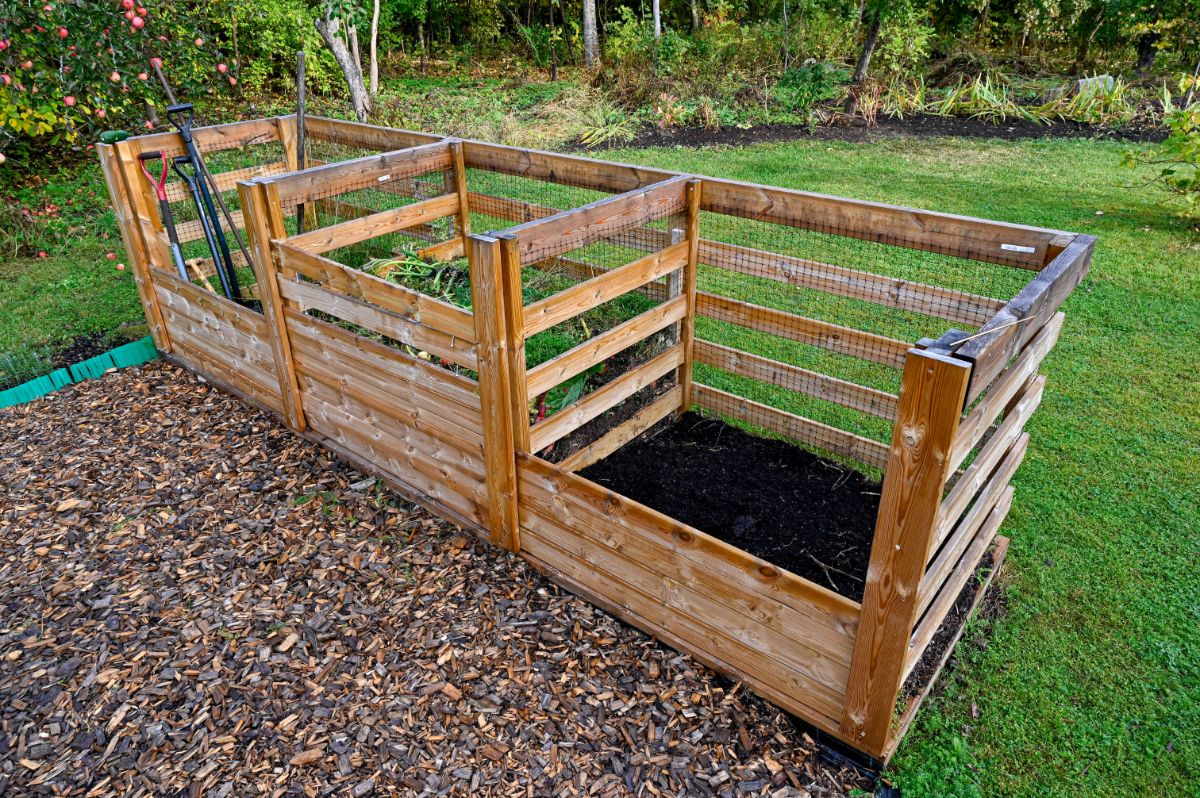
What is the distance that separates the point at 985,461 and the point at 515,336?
1.83 meters

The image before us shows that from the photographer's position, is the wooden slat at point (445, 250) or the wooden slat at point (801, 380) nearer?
the wooden slat at point (801, 380)

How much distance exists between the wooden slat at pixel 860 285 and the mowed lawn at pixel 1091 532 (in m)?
1.19

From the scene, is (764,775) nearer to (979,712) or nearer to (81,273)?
(979,712)

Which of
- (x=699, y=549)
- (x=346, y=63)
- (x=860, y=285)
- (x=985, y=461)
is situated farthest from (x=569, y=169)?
(x=346, y=63)

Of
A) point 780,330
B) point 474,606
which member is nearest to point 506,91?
point 780,330

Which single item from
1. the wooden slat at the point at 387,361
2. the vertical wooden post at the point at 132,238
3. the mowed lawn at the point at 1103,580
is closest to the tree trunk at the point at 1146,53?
the mowed lawn at the point at 1103,580

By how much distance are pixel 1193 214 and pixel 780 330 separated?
5884 mm

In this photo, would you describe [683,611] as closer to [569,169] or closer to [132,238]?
[569,169]

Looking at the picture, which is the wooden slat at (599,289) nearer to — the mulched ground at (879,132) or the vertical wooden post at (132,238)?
the vertical wooden post at (132,238)

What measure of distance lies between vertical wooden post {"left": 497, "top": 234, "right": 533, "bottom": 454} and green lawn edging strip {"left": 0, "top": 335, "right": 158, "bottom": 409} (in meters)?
3.61

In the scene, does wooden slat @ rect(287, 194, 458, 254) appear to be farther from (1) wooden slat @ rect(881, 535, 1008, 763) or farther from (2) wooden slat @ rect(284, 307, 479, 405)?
(1) wooden slat @ rect(881, 535, 1008, 763)

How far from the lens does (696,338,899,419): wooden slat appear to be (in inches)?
150

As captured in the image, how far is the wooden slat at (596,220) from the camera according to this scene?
10.5ft

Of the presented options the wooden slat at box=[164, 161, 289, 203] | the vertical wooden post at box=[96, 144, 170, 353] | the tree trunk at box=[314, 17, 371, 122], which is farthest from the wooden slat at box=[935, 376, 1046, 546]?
the tree trunk at box=[314, 17, 371, 122]
